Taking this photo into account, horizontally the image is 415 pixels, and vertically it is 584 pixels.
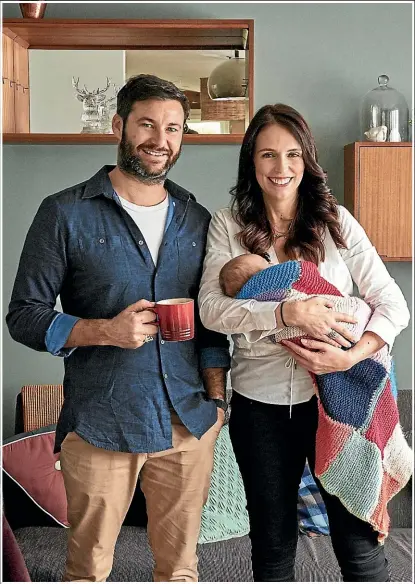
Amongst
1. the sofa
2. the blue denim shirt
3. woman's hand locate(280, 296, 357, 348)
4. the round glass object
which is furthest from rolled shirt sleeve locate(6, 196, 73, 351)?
the round glass object

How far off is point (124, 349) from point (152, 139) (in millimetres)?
474

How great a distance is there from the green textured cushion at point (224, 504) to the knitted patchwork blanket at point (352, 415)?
3.08 feet

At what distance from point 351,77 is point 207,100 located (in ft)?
1.97

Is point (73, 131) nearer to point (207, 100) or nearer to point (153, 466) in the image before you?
point (207, 100)

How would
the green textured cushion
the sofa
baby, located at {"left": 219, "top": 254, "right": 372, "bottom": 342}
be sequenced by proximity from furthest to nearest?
the green textured cushion < the sofa < baby, located at {"left": 219, "top": 254, "right": 372, "bottom": 342}

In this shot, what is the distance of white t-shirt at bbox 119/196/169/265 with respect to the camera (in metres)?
1.76

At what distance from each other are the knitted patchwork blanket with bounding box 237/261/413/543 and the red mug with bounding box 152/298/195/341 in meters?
0.18

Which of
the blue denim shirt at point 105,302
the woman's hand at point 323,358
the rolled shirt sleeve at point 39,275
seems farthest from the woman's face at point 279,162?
the rolled shirt sleeve at point 39,275

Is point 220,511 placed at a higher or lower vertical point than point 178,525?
lower

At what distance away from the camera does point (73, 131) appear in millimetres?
3039

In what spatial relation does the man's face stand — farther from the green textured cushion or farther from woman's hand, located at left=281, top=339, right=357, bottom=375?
the green textured cushion

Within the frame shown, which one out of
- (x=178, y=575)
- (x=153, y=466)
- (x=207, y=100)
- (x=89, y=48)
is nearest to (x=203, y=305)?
(x=153, y=466)

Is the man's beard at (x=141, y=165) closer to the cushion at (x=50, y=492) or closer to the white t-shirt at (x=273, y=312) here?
the white t-shirt at (x=273, y=312)

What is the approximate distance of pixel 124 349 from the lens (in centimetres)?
171
